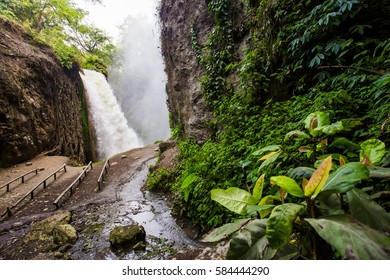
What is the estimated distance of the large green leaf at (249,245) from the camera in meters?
0.79

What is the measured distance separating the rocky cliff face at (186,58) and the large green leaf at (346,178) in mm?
5003

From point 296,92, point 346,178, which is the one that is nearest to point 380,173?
point 346,178

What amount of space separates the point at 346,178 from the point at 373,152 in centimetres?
39

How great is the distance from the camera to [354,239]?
590 mm

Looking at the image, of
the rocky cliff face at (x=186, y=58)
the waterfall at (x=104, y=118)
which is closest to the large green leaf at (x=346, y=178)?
the rocky cliff face at (x=186, y=58)

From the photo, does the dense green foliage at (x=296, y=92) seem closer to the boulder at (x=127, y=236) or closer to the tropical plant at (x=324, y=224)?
the tropical plant at (x=324, y=224)

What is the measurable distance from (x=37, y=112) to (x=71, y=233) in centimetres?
955

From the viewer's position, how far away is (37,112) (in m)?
10.6

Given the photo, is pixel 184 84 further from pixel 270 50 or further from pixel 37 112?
pixel 37 112

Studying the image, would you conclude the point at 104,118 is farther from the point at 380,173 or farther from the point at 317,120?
the point at 380,173

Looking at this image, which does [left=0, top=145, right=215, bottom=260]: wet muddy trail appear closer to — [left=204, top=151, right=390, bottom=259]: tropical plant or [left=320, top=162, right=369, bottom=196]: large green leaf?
[left=204, top=151, right=390, bottom=259]: tropical plant

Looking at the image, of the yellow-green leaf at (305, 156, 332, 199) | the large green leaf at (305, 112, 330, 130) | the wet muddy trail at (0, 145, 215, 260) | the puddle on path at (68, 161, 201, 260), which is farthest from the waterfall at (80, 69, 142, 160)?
the yellow-green leaf at (305, 156, 332, 199)

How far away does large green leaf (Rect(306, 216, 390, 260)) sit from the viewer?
22.6 inches
